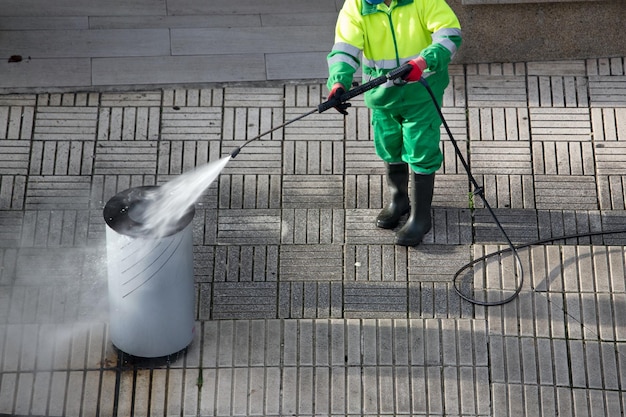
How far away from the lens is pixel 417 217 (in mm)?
5938

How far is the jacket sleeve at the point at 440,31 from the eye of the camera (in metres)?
5.14

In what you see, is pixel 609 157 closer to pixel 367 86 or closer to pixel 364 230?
pixel 364 230

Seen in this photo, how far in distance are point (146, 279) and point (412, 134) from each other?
182cm

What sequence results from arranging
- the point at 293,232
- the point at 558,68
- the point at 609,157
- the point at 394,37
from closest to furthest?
the point at 394,37 → the point at 293,232 → the point at 609,157 → the point at 558,68

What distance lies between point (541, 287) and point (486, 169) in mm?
1000

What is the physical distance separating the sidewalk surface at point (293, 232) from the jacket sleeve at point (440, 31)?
1343 mm

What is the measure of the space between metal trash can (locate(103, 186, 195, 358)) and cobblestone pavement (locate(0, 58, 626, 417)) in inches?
10.3

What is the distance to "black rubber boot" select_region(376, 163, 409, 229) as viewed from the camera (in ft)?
19.8

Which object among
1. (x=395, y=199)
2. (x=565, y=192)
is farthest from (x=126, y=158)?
(x=565, y=192)

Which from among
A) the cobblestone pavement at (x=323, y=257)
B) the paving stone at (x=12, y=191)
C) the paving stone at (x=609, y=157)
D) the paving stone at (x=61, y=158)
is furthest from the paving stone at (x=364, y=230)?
the paving stone at (x=12, y=191)

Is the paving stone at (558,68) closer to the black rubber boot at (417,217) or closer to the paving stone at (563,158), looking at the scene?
the paving stone at (563,158)

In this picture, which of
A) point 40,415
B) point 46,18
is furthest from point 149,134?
point 40,415

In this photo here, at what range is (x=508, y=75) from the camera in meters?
6.90

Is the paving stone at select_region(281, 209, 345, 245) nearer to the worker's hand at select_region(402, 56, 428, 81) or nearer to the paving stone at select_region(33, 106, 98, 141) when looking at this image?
the worker's hand at select_region(402, 56, 428, 81)
